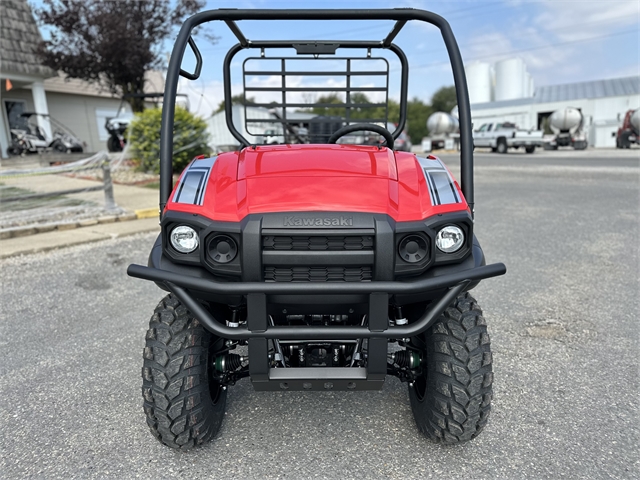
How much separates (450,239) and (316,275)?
21.0 inches

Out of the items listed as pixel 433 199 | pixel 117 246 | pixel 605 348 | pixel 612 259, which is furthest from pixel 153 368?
pixel 612 259

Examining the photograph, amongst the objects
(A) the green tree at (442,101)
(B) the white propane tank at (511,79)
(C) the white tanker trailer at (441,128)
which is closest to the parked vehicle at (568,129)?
(C) the white tanker trailer at (441,128)

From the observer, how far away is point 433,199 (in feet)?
6.29

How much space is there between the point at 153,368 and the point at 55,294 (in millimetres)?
2793

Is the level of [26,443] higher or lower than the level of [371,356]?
lower

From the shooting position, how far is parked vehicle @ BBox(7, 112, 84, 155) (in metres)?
15.7

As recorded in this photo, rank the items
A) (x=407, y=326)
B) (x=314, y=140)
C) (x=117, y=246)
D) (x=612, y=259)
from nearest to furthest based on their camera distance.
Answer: (x=407, y=326)
(x=314, y=140)
(x=612, y=259)
(x=117, y=246)

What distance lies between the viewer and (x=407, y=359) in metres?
2.18

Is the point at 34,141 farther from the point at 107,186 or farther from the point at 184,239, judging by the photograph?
the point at 184,239

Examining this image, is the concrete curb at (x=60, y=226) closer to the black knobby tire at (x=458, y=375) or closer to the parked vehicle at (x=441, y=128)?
the black knobby tire at (x=458, y=375)

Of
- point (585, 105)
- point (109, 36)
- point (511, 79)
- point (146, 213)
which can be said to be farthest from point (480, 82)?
point (146, 213)

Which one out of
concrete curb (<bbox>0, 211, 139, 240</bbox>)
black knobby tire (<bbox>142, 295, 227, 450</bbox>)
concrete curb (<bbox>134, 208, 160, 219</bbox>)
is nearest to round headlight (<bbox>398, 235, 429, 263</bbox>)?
black knobby tire (<bbox>142, 295, 227, 450</bbox>)

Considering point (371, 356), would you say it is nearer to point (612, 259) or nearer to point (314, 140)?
point (314, 140)

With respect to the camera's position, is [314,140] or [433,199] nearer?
[433,199]
